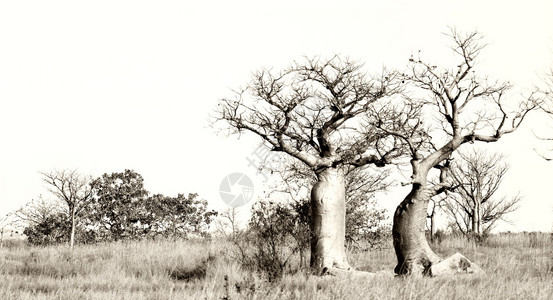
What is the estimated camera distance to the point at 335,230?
11484mm

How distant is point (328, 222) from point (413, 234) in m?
1.89

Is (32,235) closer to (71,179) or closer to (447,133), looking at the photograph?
(71,179)

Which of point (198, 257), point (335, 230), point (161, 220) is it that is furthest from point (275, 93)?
point (161, 220)

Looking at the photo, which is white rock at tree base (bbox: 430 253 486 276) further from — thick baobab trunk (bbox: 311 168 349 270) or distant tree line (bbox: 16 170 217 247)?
distant tree line (bbox: 16 170 217 247)

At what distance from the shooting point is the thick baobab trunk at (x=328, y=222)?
441 inches

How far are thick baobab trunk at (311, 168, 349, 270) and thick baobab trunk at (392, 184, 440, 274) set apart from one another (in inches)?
53.7

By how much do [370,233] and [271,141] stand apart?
219 inches

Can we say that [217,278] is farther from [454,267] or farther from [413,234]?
[454,267]

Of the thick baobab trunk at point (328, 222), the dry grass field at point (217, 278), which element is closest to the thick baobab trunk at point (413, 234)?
the dry grass field at point (217, 278)

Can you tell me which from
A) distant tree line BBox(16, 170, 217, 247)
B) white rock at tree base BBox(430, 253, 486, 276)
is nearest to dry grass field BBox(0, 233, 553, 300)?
white rock at tree base BBox(430, 253, 486, 276)

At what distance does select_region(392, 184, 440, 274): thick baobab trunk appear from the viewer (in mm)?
10297

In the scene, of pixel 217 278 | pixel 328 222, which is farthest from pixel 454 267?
pixel 217 278

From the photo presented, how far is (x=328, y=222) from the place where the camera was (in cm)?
1145

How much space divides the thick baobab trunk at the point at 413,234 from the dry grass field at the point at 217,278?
25.7 inches
